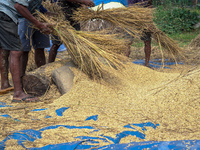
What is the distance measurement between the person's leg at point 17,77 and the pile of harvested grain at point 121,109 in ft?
0.89

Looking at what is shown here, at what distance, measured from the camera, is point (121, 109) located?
2.48m

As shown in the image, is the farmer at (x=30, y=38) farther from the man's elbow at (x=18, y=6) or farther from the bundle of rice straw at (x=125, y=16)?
the bundle of rice straw at (x=125, y=16)

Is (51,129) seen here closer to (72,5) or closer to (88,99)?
(88,99)

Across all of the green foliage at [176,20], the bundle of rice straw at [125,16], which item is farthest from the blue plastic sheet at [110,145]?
the green foliage at [176,20]

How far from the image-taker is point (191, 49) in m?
5.62

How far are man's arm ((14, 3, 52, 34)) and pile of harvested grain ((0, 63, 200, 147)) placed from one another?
2.06ft

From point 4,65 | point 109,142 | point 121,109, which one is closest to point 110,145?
point 109,142

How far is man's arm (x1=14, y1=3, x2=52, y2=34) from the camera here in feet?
9.03

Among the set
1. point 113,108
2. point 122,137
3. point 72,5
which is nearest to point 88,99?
point 113,108

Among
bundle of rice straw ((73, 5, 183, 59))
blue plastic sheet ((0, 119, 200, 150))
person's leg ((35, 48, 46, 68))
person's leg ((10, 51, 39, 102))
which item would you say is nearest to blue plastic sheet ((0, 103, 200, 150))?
blue plastic sheet ((0, 119, 200, 150))

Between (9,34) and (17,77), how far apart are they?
51 centimetres

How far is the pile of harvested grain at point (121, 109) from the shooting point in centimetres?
198

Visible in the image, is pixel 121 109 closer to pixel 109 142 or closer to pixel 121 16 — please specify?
pixel 109 142

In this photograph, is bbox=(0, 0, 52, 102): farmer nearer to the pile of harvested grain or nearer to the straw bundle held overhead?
the pile of harvested grain
